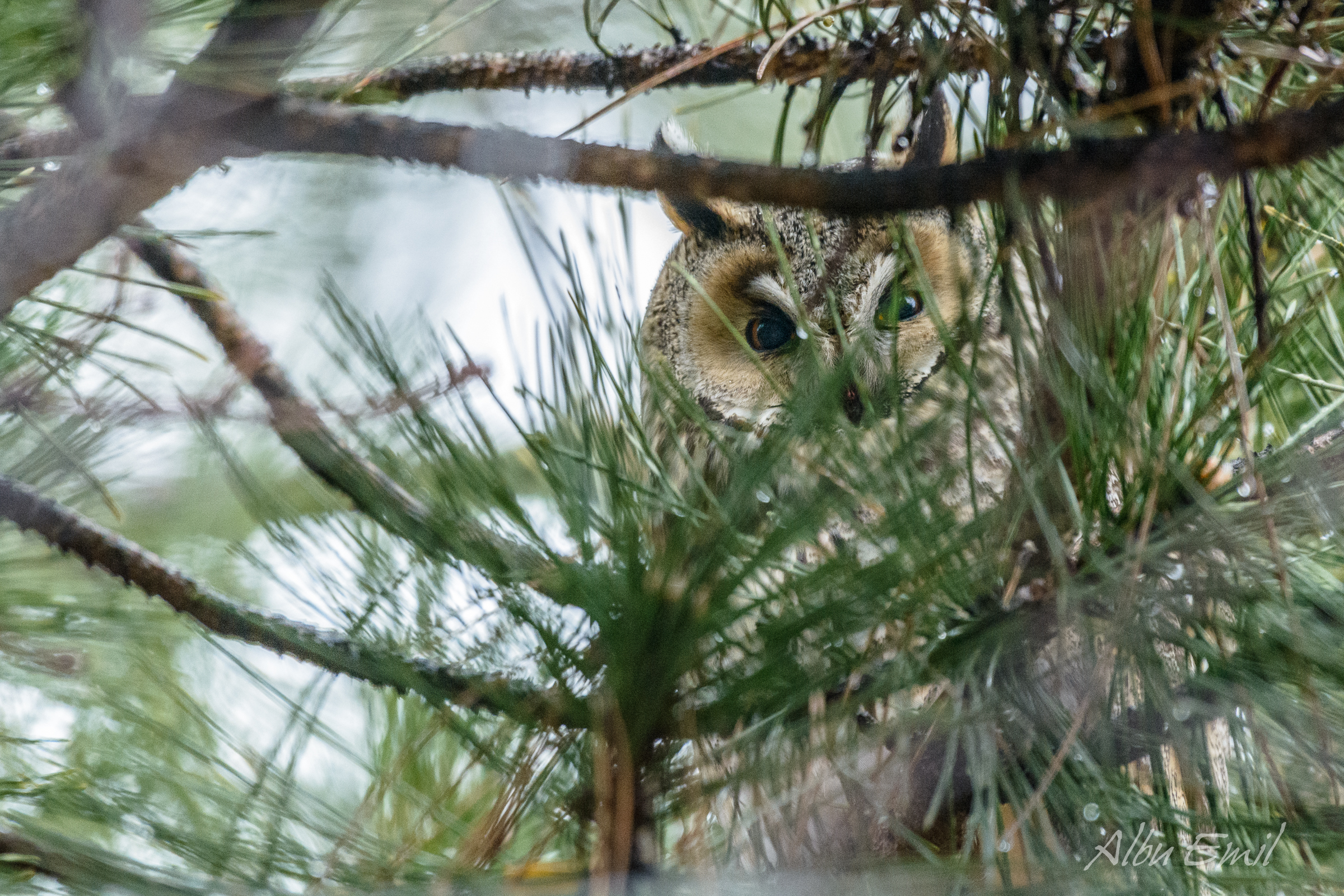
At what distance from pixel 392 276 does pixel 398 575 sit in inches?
81.9

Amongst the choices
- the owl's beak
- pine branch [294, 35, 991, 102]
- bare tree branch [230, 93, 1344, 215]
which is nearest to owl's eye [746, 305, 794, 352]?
the owl's beak

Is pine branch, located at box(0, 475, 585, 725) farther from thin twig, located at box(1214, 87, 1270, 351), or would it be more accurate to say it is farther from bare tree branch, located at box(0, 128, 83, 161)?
thin twig, located at box(1214, 87, 1270, 351)

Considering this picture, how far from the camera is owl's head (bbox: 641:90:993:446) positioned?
1.29 meters

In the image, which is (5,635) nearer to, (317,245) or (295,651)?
(295,651)

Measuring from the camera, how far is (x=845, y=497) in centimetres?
58

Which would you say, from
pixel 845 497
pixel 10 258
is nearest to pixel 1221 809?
pixel 845 497

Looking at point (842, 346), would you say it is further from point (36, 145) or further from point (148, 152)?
point (36, 145)

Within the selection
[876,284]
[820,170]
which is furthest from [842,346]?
[876,284]

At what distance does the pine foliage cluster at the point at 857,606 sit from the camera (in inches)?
23.5

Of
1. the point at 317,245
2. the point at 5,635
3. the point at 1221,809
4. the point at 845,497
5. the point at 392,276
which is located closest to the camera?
the point at 845,497

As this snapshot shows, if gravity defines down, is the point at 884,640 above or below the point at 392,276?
below

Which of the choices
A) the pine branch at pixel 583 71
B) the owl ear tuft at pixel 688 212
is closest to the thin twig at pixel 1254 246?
the pine branch at pixel 583 71

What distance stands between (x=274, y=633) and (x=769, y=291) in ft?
2.87

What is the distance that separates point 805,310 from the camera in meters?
1.08
